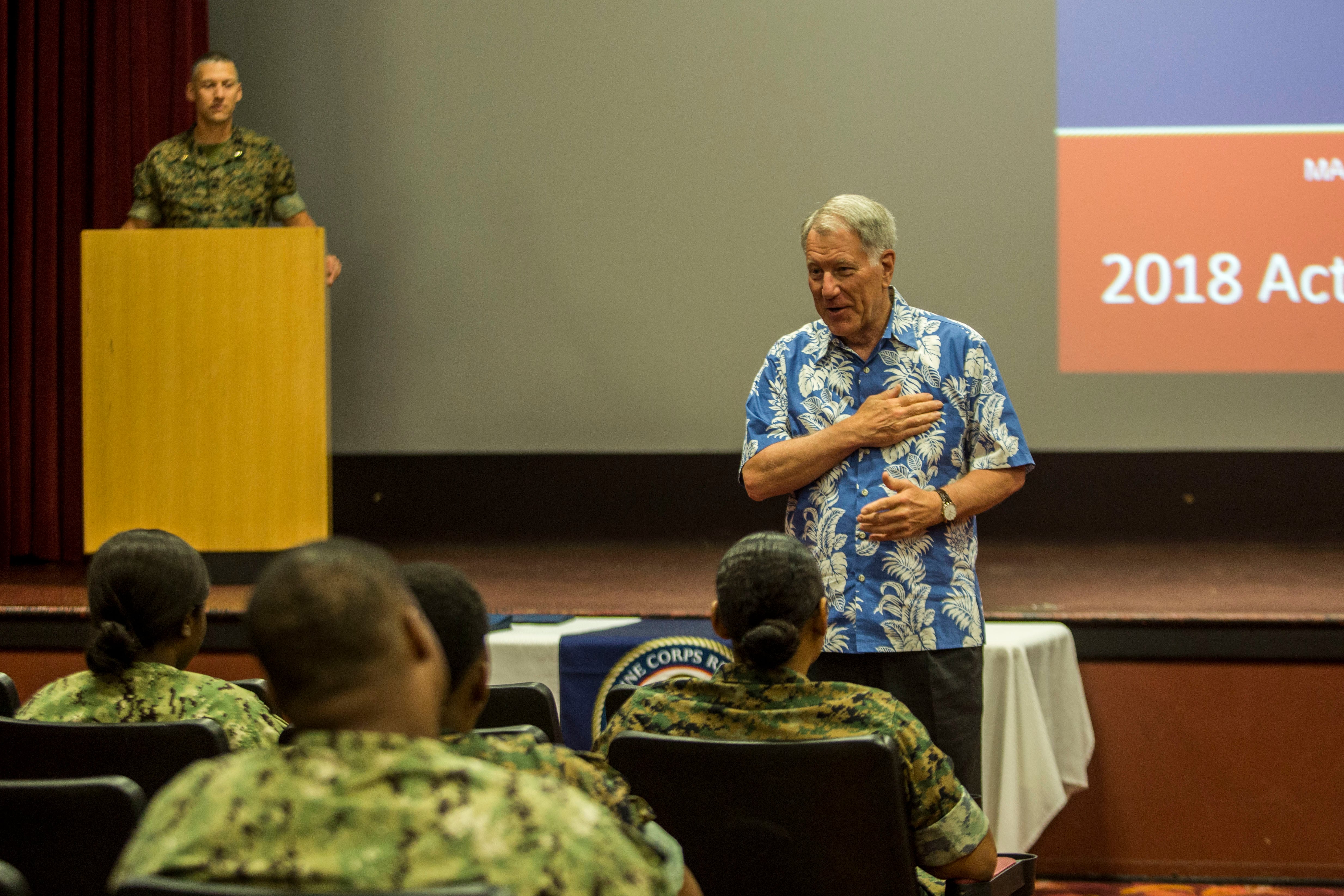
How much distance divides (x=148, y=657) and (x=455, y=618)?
77cm

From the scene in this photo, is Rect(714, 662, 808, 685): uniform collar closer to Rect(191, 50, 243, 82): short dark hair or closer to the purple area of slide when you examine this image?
Rect(191, 50, 243, 82): short dark hair

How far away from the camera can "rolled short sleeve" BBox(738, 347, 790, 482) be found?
87.3 inches

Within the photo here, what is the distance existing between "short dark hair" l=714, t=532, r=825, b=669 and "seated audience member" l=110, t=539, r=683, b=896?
57 centimetres

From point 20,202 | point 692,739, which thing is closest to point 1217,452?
point 692,739

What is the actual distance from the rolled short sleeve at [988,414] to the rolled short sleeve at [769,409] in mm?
312

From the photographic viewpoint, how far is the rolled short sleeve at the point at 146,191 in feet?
13.2

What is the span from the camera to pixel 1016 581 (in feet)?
12.0

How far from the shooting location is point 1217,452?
185 inches

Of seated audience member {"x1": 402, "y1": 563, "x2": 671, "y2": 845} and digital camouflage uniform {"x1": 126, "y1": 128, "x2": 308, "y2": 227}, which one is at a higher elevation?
digital camouflage uniform {"x1": 126, "y1": 128, "x2": 308, "y2": 227}

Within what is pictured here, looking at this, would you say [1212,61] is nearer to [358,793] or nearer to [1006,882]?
[1006,882]

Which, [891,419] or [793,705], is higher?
[891,419]

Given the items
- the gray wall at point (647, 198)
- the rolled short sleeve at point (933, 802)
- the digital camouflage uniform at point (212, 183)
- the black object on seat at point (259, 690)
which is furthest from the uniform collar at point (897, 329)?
the digital camouflage uniform at point (212, 183)

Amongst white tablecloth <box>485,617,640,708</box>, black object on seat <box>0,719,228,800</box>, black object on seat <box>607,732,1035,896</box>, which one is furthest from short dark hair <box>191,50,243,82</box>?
black object on seat <box>607,732,1035,896</box>

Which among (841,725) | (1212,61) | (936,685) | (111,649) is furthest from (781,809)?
(1212,61)
